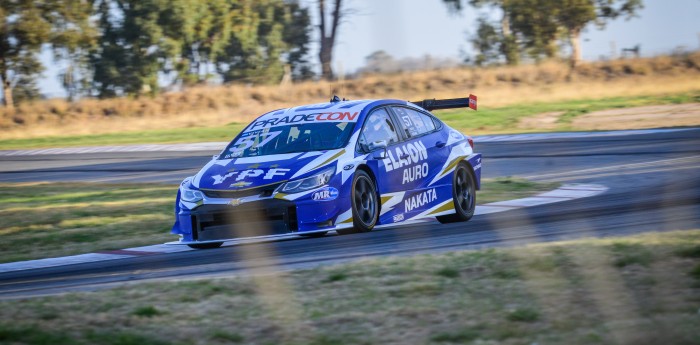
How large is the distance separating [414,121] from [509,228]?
1.89 meters

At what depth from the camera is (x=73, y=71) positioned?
52.0 meters

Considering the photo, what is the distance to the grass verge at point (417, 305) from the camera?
509cm

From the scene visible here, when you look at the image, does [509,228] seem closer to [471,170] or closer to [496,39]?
[471,170]

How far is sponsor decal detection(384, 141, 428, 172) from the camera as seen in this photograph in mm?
10055

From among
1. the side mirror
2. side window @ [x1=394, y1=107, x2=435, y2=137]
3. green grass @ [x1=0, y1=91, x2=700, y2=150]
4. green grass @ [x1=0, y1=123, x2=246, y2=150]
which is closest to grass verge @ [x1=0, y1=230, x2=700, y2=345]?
the side mirror

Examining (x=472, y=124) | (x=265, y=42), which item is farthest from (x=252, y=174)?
(x=265, y=42)

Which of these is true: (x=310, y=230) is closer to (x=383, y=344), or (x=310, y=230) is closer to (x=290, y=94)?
(x=383, y=344)

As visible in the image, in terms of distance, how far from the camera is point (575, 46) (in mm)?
48531

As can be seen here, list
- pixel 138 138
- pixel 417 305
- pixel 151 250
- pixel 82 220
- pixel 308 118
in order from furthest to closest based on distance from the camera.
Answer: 1. pixel 138 138
2. pixel 82 220
3. pixel 308 118
4. pixel 151 250
5. pixel 417 305

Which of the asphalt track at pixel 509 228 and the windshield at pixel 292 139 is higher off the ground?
the windshield at pixel 292 139

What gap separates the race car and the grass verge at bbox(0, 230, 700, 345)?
2.04 meters

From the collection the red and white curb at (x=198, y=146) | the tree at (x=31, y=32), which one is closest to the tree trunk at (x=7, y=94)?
the tree at (x=31, y=32)

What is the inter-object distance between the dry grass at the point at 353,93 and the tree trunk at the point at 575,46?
127 cm

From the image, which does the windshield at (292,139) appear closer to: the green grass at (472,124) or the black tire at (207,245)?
the black tire at (207,245)
